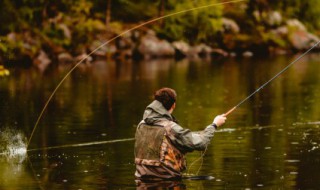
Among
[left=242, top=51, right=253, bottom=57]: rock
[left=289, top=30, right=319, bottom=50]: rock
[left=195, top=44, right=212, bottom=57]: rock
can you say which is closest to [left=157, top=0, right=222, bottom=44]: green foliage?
[left=195, top=44, right=212, bottom=57]: rock

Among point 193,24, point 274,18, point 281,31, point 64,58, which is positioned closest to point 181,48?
point 193,24

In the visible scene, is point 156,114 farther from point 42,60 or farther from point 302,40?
point 302,40

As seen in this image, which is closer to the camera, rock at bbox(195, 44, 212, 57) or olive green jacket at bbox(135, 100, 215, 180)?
olive green jacket at bbox(135, 100, 215, 180)

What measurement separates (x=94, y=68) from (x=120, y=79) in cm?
1112

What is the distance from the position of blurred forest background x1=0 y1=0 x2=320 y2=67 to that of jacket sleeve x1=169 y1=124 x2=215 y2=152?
146ft

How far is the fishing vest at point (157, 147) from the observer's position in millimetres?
12086

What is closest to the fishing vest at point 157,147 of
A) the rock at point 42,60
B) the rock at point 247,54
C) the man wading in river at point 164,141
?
the man wading in river at point 164,141

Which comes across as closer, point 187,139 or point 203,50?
point 187,139

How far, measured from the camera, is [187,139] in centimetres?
1195

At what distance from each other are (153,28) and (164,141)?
59.2m

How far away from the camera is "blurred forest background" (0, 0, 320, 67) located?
60.4m

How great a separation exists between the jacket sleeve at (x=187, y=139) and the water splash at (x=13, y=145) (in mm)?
4516

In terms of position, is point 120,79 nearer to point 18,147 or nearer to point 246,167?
point 18,147

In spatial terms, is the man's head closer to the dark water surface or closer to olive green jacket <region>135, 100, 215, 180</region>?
olive green jacket <region>135, 100, 215, 180</region>
